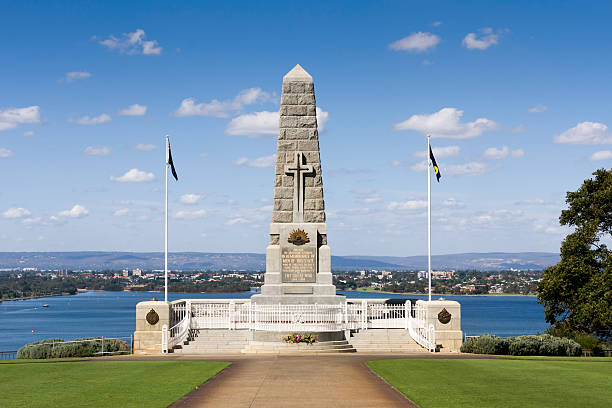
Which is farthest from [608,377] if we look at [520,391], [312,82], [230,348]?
[312,82]

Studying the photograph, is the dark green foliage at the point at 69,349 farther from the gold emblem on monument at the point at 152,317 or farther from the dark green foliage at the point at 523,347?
the dark green foliage at the point at 523,347

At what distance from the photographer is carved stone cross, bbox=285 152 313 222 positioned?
31.1m

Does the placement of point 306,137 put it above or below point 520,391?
above

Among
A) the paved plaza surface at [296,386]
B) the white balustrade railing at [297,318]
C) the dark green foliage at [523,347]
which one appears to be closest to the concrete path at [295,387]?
the paved plaza surface at [296,386]

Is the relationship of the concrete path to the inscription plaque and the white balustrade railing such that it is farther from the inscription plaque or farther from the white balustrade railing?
the inscription plaque

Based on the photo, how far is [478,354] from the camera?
24.8 m

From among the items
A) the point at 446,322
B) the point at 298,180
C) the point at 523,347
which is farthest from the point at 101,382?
the point at 298,180

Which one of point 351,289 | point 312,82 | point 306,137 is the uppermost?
point 312,82

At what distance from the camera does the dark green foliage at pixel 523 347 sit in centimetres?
2488

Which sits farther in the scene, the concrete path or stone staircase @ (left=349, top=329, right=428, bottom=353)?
stone staircase @ (left=349, top=329, right=428, bottom=353)

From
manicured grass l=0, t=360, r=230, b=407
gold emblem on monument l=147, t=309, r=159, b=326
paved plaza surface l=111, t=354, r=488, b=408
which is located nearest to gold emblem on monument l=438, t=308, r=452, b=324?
paved plaza surface l=111, t=354, r=488, b=408

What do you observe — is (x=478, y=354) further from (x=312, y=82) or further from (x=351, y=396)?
(x=312, y=82)

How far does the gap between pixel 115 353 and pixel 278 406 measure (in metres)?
14.0

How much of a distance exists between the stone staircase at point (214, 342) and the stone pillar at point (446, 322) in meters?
6.82
